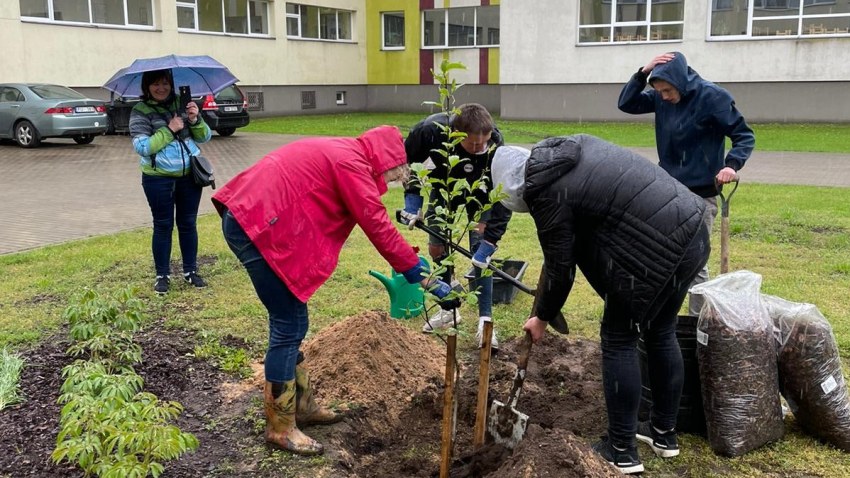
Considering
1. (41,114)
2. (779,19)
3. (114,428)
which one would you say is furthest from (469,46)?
(114,428)

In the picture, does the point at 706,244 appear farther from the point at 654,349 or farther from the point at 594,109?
the point at 594,109

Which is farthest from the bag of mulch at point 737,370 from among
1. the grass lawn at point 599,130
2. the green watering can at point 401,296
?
the grass lawn at point 599,130

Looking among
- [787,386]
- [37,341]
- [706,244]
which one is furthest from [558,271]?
[37,341]

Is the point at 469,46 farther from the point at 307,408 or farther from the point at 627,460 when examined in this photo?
the point at 627,460

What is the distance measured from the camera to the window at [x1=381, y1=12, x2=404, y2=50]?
1218 inches

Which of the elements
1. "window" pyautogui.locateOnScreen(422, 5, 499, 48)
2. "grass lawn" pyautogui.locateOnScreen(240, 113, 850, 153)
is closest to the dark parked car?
"grass lawn" pyautogui.locateOnScreen(240, 113, 850, 153)

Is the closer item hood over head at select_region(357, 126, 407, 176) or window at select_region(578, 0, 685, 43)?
hood over head at select_region(357, 126, 407, 176)

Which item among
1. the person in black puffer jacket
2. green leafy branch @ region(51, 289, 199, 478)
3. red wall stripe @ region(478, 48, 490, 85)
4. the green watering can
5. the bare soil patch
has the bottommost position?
the bare soil patch

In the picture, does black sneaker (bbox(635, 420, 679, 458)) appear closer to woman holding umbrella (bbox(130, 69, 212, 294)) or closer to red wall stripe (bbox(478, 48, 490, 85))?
woman holding umbrella (bbox(130, 69, 212, 294))

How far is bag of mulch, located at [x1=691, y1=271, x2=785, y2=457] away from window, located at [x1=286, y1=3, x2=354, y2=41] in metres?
26.6

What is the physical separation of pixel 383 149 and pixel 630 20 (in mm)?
22290

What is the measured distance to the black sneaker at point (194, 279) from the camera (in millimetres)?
6453

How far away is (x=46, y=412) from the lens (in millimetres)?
3836

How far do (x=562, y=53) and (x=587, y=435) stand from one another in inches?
853
